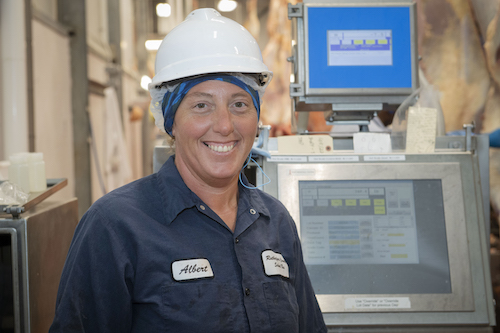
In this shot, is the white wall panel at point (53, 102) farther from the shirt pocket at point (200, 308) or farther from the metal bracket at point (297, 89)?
the shirt pocket at point (200, 308)

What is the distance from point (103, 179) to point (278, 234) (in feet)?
14.4

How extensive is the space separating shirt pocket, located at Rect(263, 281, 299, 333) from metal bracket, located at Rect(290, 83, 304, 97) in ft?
2.72

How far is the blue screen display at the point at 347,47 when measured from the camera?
1.70 meters

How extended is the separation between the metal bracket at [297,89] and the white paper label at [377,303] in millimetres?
777

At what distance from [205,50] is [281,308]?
2.14ft

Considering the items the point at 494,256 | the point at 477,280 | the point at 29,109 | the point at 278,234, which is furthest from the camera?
the point at 29,109

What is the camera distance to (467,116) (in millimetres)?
3285

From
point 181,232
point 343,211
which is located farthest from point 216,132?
point 343,211

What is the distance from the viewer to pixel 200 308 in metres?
0.97

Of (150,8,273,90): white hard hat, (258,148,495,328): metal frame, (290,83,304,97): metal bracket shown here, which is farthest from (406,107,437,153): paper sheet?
(150,8,273,90): white hard hat

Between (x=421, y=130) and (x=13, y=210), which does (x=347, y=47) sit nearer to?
(x=421, y=130)

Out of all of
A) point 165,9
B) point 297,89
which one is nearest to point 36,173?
point 297,89

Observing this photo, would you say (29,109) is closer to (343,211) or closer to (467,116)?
(343,211)

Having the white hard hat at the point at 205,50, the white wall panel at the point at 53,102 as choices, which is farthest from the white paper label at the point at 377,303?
the white wall panel at the point at 53,102
